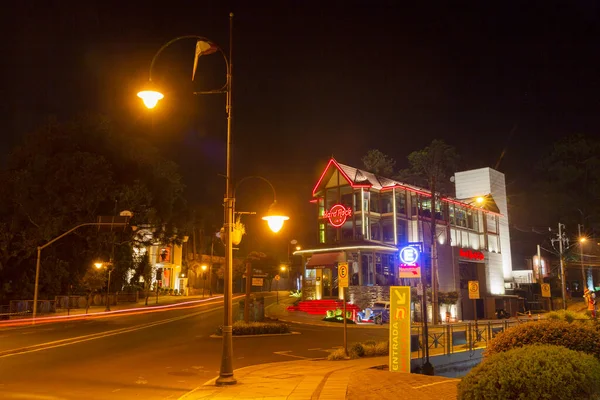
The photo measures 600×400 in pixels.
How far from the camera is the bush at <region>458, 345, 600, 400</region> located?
635 cm

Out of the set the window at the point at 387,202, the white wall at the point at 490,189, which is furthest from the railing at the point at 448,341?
the white wall at the point at 490,189

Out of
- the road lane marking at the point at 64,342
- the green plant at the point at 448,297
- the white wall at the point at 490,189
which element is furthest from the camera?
the white wall at the point at 490,189

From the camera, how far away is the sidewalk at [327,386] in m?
9.76

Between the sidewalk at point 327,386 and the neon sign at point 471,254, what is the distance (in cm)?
3491

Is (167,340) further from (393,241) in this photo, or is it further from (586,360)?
(393,241)

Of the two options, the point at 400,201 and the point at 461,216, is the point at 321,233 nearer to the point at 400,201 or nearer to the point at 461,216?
the point at 400,201

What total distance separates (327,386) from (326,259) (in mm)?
31434

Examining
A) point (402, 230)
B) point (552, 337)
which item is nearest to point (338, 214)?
point (402, 230)

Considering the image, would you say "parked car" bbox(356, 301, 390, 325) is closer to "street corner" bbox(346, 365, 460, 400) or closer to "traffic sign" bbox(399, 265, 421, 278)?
"traffic sign" bbox(399, 265, 421, 278)

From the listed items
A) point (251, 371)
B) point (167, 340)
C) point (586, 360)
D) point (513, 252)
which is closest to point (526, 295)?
point (513, 252)

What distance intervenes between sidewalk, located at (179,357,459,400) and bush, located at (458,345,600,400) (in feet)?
8.64

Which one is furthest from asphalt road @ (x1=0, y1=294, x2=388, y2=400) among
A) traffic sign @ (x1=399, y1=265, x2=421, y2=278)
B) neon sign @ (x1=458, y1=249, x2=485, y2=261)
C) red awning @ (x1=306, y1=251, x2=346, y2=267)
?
neon sign @ (x1=458, y1=249, x2=485, y2=261)

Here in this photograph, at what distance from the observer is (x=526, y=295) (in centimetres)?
5231

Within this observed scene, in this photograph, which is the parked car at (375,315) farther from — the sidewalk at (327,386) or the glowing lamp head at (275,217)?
the glowing lamp head at (275,217)
